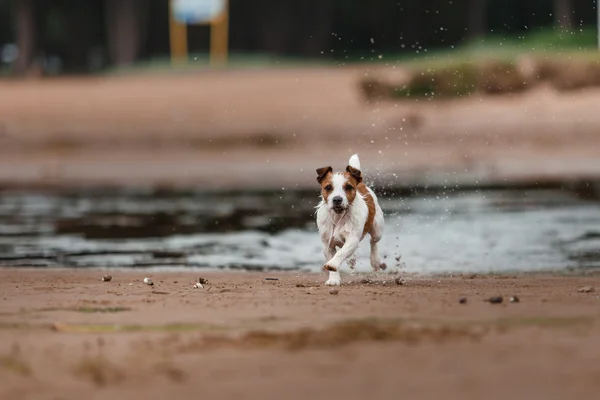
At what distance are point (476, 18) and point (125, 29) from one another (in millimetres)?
10396

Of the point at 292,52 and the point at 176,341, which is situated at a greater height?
the point at 292,52

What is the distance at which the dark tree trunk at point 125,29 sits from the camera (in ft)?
134

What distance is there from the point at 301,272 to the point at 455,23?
35273mm

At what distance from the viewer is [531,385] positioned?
5.66 meters

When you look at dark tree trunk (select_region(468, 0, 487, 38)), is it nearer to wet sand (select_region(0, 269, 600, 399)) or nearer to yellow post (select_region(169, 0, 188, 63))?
yellow post (select_region(169, 0, 188, 63))

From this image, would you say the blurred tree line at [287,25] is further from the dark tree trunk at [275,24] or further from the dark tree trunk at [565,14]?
the dark tree trunk at [565,14]

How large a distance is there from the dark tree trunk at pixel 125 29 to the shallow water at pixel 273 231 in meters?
21.1

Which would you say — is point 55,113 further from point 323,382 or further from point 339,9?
point 323,382

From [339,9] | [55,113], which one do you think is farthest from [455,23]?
[55,113]

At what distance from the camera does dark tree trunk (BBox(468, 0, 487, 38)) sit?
44.1m

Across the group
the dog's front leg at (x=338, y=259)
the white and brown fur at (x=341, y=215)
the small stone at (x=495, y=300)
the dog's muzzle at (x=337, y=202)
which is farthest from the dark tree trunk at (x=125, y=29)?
the small stone at (x=495, y=300)

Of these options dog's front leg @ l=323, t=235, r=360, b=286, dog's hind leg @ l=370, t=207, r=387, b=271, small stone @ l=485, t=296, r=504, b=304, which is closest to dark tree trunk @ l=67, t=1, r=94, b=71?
dog's hind leg @ l=370, t=207, r=387, b=271

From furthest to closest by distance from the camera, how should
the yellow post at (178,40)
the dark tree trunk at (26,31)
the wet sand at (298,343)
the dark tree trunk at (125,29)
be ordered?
the dark tree trunk at (26,31), the dark tree trunk at (125,29), the yellow post at (178,40), the wet sand at (298,343)

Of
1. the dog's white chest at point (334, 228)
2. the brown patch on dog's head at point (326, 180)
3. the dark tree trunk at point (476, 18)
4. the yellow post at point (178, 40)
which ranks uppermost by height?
the dark tree trunk at point (476, 18)
